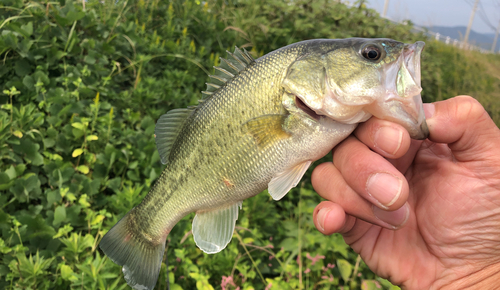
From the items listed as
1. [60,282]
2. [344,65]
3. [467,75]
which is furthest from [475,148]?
[467,75]

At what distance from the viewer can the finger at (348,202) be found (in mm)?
1254

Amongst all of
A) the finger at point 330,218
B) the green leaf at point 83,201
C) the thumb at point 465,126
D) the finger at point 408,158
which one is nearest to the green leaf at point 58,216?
the green leaf at point 83,201

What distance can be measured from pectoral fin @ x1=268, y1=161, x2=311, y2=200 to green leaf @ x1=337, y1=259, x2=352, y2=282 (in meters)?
1.43

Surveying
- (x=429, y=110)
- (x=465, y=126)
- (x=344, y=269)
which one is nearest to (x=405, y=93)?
(x=429, y=110)

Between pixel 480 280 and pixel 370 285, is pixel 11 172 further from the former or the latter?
pixel 480 280

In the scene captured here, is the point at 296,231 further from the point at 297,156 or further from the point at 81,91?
the point at 81,91

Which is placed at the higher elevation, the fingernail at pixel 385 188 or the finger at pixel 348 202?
the fingernail at pixel 385 188

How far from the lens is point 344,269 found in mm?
2311

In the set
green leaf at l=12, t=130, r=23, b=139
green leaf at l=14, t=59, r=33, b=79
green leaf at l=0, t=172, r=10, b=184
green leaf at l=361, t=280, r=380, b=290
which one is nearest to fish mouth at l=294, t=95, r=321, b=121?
green leaf at l=361, t=280, r=380, b=290

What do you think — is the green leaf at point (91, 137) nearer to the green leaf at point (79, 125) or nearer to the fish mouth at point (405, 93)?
the green leaf at point (79, 125)

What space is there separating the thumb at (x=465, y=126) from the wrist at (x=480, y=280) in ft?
1.67

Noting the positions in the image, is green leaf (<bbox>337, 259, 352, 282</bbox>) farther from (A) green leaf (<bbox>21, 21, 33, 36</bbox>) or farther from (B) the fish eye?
(A) green leaf (<bbox>21, 21, 33, 36</bbox>)

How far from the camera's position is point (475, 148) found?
1303 millimetres

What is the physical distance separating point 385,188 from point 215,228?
28.1 inches
